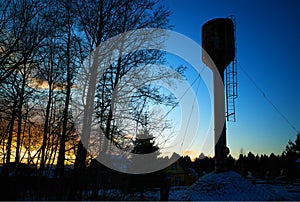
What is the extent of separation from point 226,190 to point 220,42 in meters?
9.50

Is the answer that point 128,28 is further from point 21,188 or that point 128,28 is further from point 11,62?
point 21,188

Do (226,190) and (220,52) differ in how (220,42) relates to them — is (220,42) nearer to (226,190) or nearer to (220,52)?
(220,52)

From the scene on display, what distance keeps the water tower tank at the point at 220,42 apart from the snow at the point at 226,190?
23.4 feet

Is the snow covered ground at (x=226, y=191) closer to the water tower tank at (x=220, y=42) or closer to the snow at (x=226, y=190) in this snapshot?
the snow at (x=226, y=190)

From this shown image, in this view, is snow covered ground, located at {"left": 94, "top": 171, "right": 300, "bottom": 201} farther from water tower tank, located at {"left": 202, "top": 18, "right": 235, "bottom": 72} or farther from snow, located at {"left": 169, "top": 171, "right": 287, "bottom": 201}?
water tower tank, located at {"left": 202, "top": 18, "right": 235, "bottom": 72}

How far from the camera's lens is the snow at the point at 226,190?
43.5ft

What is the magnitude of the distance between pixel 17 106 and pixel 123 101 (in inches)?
176

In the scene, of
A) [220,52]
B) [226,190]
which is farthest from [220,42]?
[226,190]

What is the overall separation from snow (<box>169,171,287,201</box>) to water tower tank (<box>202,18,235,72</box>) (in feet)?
23.4

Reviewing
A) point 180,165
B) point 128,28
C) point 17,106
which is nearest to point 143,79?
point 128,28

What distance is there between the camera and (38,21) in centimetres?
650

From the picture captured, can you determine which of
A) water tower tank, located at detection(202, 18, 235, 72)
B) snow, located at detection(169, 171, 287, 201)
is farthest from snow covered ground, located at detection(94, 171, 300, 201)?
water tower tank, located at detection(202, 18, 235, 72)

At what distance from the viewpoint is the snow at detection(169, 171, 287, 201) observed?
1325cm

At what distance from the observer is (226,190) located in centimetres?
1368
